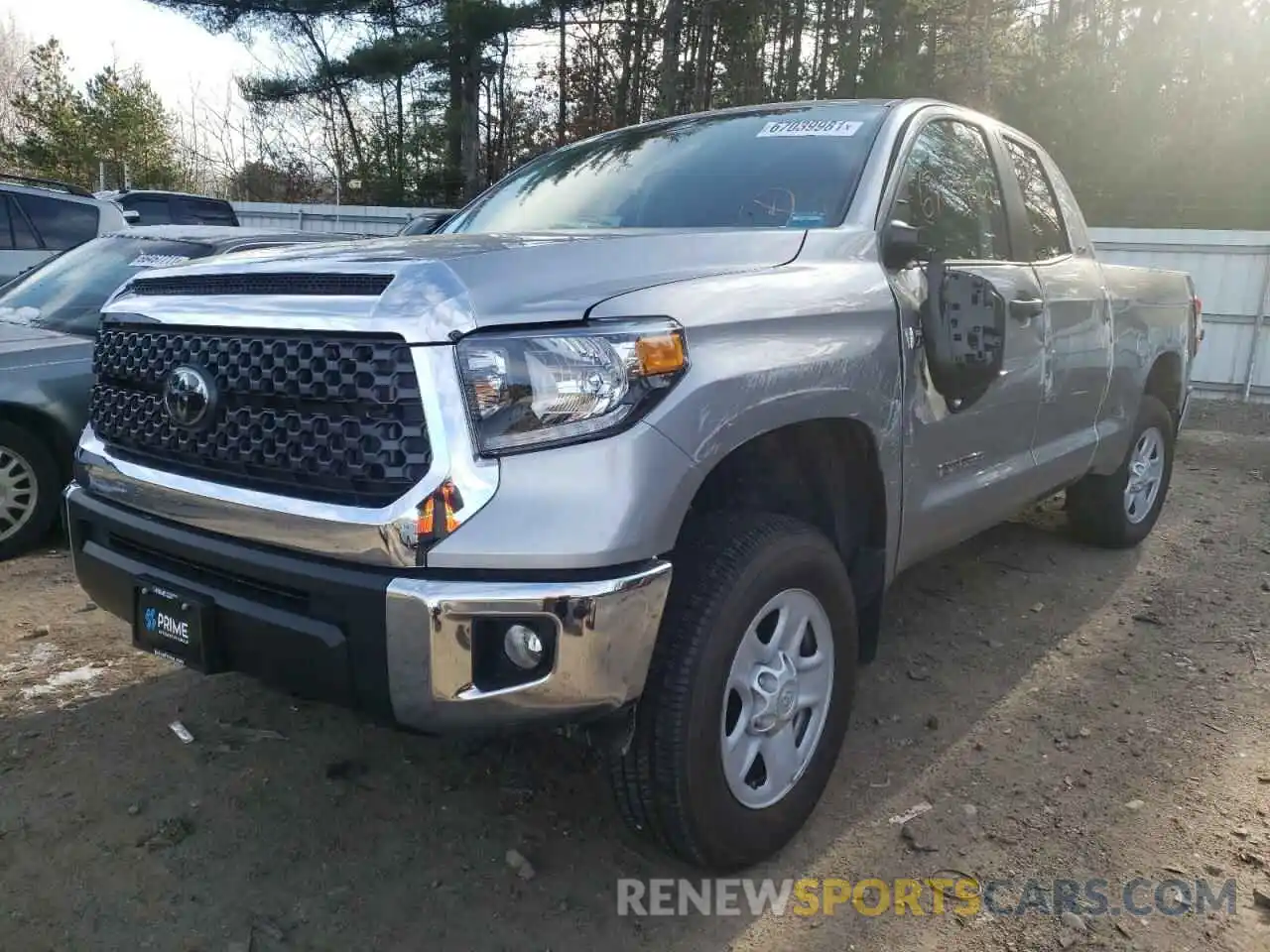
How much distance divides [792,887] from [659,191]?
2136 mm

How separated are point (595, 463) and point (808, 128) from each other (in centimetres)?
189

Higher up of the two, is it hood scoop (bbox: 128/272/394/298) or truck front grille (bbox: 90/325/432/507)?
hood scoop (bbox: 128/272/394/298)

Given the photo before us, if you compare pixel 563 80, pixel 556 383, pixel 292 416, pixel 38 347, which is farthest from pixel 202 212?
pixel 556 383

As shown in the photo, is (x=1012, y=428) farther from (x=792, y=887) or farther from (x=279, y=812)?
(x=279, y=812)

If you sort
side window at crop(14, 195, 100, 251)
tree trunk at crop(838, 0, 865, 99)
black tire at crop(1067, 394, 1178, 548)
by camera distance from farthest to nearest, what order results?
tree trunk at crop(838, 0, 865, 99) < side window at crop(14, 195, 100, 251) < black tire at crop(1067, 394, 1178, 548)

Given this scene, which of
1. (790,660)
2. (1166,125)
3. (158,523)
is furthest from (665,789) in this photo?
(1166,125)

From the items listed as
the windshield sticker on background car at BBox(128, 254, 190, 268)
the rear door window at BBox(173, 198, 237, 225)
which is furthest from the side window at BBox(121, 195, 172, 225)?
the windshield sticker on background car at BBox(128, 254, 190, 268)

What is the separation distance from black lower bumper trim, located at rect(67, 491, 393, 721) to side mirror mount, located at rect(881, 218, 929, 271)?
1.70m

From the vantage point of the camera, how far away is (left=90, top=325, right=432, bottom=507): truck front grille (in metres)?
2.03

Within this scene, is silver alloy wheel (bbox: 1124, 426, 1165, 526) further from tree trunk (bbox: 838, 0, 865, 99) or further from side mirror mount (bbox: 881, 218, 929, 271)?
tree trunk (bbox: 838, 0, 865, 99)

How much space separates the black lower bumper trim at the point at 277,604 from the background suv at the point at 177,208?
43.1 ft

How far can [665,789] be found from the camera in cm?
220

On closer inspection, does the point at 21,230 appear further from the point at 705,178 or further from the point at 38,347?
the point at 705,178

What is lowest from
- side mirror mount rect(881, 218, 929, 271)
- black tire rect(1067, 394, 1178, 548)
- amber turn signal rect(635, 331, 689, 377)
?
black tire rect(1067, 394, 1178, 548)
